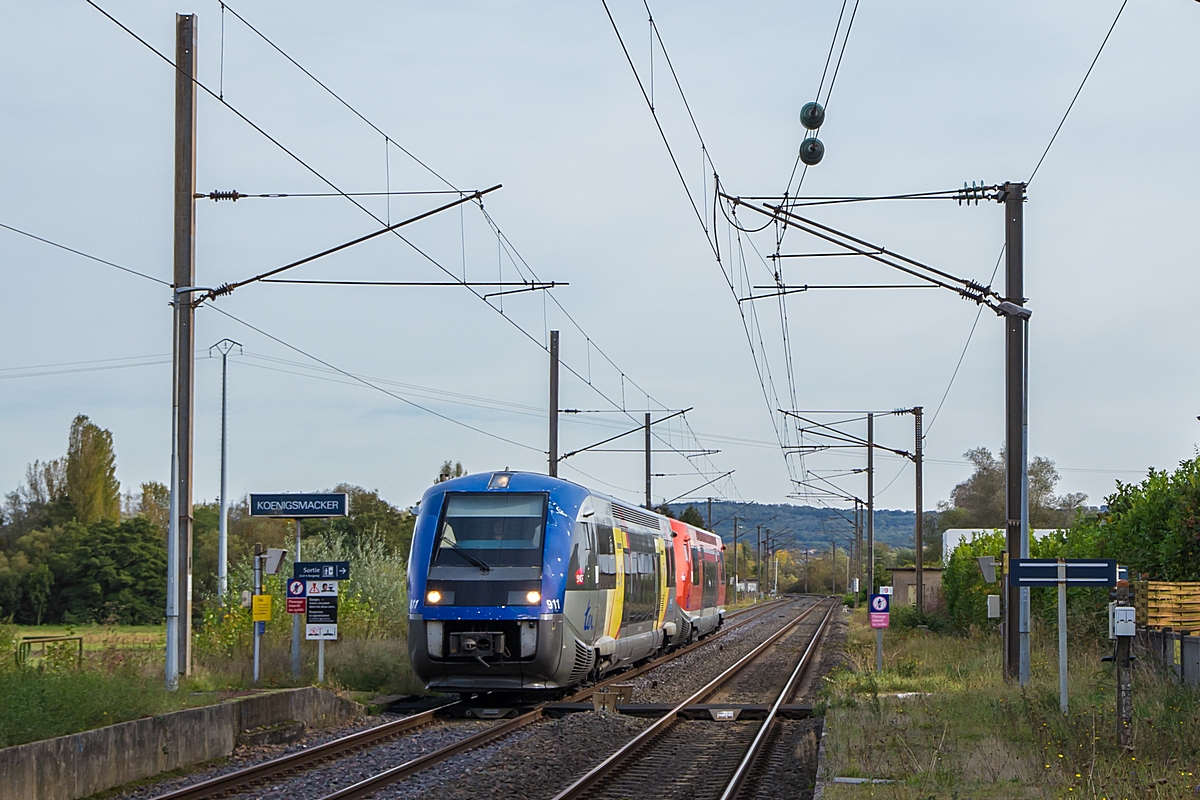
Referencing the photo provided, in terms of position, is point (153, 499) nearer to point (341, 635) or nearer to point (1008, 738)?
point (341, 635)

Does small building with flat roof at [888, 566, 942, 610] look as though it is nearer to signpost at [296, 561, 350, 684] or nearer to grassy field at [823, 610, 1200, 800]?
grassy field at [823, 610, 1200, 800]

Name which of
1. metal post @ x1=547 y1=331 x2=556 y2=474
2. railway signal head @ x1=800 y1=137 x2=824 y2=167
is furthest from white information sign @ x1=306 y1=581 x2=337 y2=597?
metal post @ x1=547 y1=331 x2=556 y2=474

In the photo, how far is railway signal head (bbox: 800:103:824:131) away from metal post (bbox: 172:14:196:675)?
8.39 meters

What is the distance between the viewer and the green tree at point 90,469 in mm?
87938

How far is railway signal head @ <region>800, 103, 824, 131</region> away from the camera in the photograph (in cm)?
1454

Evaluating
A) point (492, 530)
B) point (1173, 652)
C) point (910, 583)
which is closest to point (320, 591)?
point (492, 530)

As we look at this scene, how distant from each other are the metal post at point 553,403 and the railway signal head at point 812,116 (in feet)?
58.9

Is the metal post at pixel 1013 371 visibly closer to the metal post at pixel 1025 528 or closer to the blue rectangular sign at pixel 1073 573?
the metal post at pixel 1025 528

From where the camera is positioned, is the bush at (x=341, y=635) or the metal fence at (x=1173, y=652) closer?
Result: the metal fence at (x=1173, y=652)

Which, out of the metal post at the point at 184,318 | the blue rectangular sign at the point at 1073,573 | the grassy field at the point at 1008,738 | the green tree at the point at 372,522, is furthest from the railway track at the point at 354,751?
the green tree at the point at 372,522

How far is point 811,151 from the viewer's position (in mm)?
15305

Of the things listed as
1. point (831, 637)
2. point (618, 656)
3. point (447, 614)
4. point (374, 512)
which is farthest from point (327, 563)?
point (374, 512)

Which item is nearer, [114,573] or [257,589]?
[257,589]

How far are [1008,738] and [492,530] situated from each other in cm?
792
